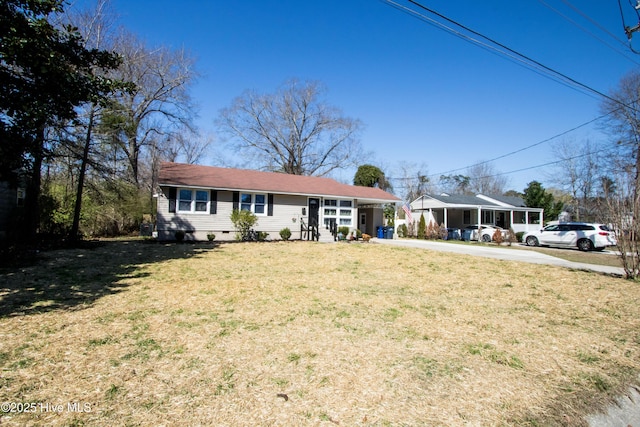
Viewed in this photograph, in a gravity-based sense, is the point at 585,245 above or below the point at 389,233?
below

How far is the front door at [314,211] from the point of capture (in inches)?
790

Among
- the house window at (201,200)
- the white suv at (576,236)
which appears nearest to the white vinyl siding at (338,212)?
the house window at (201,200)

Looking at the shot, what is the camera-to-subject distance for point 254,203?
18.1m

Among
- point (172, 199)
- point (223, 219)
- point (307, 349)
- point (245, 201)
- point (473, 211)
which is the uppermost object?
point (473, 211)

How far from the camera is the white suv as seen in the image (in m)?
17.5

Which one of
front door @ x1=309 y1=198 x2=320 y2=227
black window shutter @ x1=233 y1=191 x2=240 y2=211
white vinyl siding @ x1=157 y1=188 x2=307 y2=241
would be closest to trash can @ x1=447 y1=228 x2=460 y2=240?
front door @ x1=309 y1=198 x2=320 y2=227

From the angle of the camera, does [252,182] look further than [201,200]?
Yes

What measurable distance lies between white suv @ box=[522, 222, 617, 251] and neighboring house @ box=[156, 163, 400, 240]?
388 inches

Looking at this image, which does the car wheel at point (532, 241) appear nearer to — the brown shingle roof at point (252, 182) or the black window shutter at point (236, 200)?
the brown shingle roof at point (252, 182)

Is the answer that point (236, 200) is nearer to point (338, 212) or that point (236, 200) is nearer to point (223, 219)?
point (223, 219)

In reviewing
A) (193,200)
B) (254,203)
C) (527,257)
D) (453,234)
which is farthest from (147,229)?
(453,234)

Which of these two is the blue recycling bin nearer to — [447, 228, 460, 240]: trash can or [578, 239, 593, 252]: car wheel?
[447, 228, 460, 240]: trash can

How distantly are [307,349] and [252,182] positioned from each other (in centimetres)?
1582

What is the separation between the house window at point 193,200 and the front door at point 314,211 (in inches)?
254
